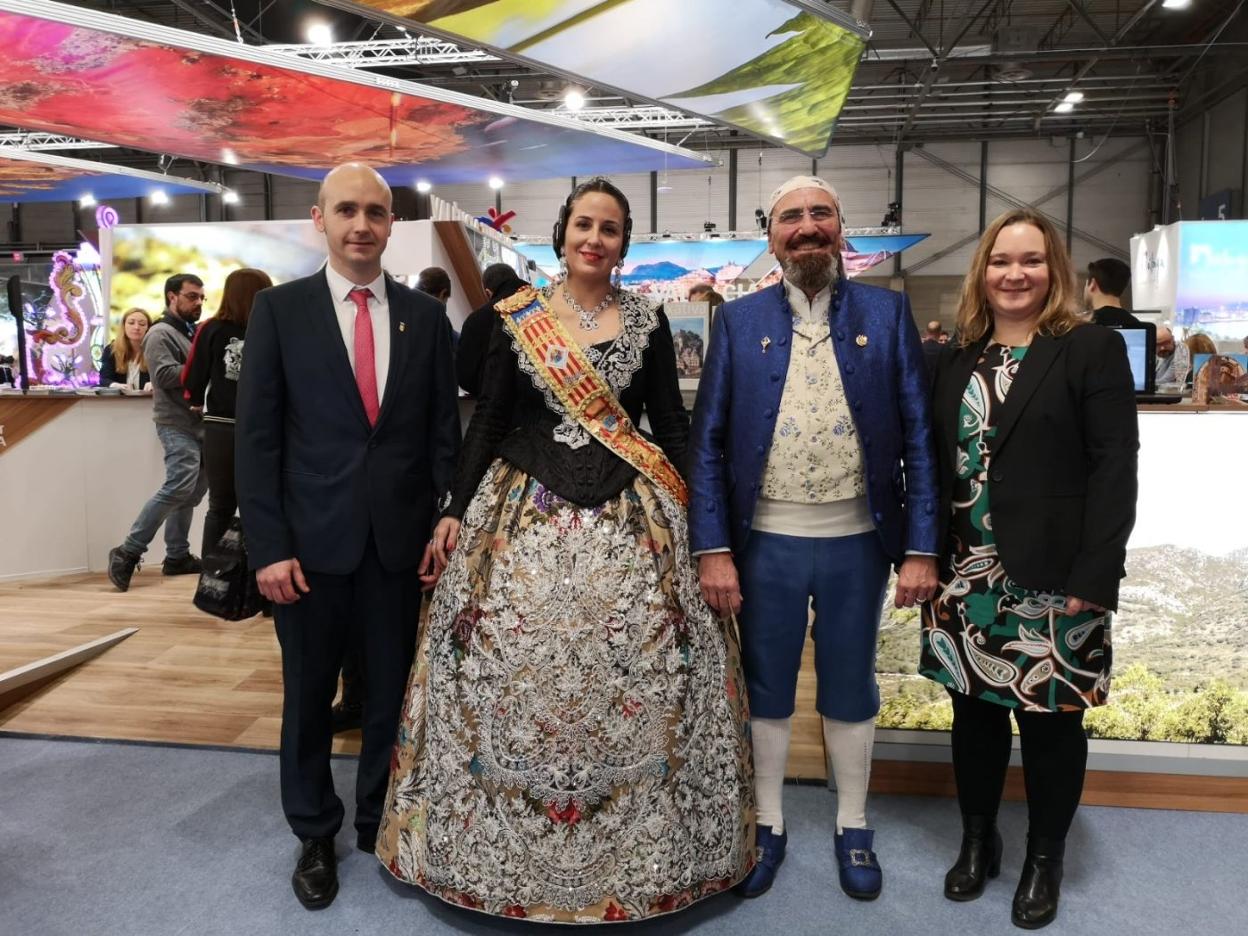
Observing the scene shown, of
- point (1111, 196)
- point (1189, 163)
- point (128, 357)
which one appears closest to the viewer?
point (128, 357)

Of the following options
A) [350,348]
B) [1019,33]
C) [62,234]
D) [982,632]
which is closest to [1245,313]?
[1019,33]

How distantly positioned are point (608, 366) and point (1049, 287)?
3.23 ft

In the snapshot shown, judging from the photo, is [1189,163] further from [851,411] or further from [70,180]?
[70,180]

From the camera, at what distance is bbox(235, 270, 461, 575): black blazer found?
1.99 meters

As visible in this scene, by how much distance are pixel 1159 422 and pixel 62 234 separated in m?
21.6

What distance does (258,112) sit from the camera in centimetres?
695

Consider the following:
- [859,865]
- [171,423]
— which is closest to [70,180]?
[171,423]

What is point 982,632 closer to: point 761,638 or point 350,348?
point 761,638

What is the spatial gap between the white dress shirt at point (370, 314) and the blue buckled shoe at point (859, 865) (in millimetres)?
1553

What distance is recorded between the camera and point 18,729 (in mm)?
3070

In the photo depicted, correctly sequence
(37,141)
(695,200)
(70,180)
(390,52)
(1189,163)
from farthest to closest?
(695,200) < (1189,163) < (37,141) < (390,52) < (70,180)

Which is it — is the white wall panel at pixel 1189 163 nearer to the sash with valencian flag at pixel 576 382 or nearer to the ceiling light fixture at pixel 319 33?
the ceiling light fixture at pixel 319 33

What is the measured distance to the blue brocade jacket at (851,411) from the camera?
6.40ft

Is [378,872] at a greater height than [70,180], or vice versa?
[70,180]
